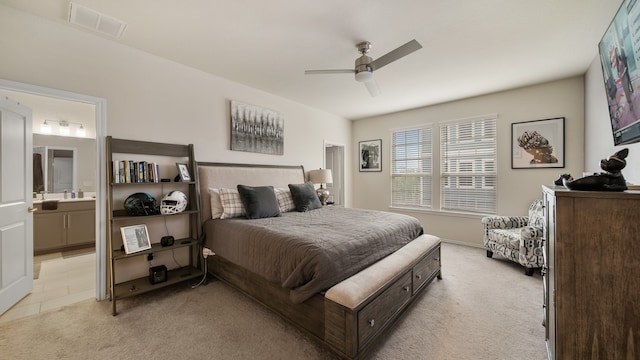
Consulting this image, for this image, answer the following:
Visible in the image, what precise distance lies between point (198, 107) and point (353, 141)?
3739mm

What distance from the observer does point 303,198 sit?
3643 mm

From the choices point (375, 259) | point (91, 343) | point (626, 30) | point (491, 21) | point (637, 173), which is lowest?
point (91, 343)

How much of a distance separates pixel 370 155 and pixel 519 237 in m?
3.22

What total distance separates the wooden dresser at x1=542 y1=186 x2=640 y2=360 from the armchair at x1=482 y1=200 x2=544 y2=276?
7.82 feet

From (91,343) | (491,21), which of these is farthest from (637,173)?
(91,343)

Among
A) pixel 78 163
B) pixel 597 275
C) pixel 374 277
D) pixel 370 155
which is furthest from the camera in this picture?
pixel 370 155

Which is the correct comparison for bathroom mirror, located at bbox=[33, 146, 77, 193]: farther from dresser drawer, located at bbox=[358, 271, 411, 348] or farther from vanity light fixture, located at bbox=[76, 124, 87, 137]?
dresser drawer, located at bbox=[358, 271, 411, 348]

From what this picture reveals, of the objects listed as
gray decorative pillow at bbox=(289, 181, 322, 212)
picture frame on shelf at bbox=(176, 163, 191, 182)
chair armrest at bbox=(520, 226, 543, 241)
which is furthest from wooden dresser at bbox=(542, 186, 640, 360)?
picture frame on shelf at bbox=(176, 163, 191, 182)

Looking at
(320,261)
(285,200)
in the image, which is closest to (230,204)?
(285,200)

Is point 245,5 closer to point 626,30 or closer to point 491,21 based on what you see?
point 491,21

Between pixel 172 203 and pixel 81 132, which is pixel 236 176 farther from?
pixel 81 132

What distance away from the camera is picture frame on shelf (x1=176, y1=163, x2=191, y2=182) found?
2822 mm

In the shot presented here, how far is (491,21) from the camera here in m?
2.19

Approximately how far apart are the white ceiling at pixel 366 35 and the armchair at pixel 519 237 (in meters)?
2.08
